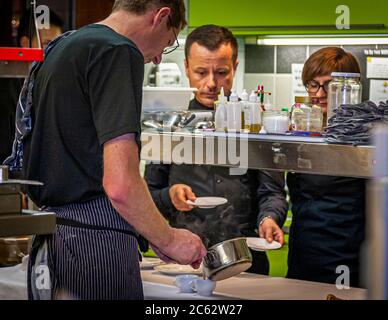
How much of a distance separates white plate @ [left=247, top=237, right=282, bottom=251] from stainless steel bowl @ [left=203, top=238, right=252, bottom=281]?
236 mm

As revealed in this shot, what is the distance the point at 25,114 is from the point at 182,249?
→ 0.59m

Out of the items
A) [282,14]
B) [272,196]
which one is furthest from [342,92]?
[282,14]

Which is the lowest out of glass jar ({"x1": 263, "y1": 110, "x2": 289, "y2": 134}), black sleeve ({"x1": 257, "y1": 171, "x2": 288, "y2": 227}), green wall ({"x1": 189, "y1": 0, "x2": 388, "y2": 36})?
black sleeve ({"x1": 257, "y1": 171, "x2": 288, "y2": 227})

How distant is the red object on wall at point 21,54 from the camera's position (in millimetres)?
2326

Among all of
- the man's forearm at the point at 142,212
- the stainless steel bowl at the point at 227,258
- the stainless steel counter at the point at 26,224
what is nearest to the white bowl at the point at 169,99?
the stainless steel bowl at the point at 227,258

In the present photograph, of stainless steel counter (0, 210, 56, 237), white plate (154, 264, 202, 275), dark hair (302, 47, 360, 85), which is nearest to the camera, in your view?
stainless steel counter (0, 210, 56, 237)

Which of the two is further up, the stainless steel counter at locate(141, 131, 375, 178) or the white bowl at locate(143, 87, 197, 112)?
the white bowl at locate(143, 87, 197, 112)

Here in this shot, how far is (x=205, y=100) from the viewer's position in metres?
3.73

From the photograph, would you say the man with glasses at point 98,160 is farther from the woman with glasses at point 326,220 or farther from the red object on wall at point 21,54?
the woman with glasses at point 326,220

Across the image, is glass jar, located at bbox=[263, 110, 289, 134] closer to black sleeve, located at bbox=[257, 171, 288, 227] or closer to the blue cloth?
black sleeve, located at bbox=[257, 171, 288, 227]

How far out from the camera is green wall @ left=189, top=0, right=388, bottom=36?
462 cm

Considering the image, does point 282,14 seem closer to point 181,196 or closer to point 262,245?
point 181,196

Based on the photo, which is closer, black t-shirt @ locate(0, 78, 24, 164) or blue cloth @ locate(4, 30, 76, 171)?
blue cloth @ locate(4, 30, 76, 171)

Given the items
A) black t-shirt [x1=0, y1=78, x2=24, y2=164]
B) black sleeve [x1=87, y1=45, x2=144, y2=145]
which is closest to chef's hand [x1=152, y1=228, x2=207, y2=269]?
black sleeve [x1=87, y1=45, x2=144, y2=145]
